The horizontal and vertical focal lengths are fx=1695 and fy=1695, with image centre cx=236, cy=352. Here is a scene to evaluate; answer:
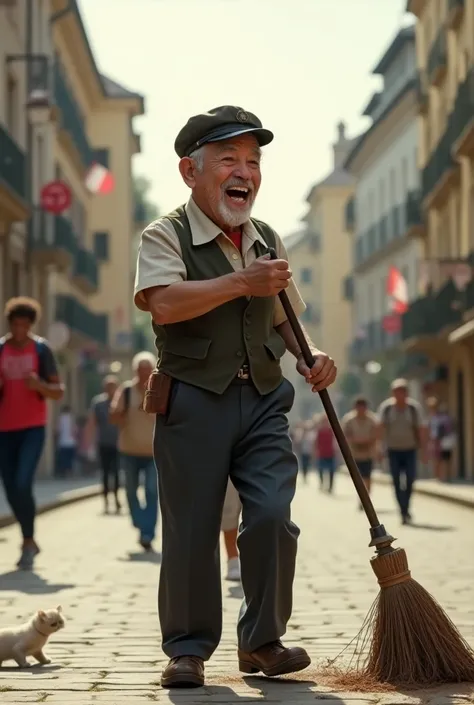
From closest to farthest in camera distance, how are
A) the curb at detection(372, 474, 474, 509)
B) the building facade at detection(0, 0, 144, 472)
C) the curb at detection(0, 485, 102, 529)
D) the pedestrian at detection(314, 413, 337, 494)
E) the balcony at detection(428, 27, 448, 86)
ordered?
the curb at detection(0, 485, 102, 529), the curb at detection(372, 474, 474, 509), the pedestrian at detection(314, 413, 337, 494), the building facade at detection(0, 0, 144, 472), the balcony at detection(428, 27, 448, 86)

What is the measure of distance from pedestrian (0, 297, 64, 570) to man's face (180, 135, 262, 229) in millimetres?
6114

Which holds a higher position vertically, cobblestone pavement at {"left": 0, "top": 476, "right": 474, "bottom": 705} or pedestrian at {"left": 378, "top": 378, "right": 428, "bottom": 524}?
pedestrian at {"left": 378, "top": 378, "right": 428, "bottom": 524}

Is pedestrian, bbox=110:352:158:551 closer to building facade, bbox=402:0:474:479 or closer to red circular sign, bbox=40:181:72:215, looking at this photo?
building facade, bbox=402:0:474:479

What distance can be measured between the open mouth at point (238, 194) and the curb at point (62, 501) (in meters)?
12.4

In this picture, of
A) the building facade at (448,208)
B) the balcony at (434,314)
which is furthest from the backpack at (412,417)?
the balcony at (434,314)

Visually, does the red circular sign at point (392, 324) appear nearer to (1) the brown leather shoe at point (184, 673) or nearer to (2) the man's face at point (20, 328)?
(2) the man's face at point (20, 328)

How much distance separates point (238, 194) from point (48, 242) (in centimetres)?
3414

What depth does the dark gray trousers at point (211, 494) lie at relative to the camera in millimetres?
5934

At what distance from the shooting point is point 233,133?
5906 millimetres

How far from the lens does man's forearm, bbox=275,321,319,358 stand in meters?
6.27

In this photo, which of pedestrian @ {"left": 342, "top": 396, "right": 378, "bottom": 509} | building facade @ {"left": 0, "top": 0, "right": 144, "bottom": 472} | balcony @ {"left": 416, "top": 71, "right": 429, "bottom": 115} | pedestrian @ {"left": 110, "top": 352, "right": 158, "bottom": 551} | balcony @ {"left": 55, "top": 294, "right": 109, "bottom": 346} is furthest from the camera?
balcony @ {"left": 416, "top": 71, "right": 429, "bottom": 115}

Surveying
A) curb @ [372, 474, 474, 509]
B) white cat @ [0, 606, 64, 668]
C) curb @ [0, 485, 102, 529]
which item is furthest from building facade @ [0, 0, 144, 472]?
white cat @ [0, 606, 64, 668]

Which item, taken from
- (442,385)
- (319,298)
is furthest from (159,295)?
(319,298)

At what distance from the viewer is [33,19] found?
3769 centimetres
